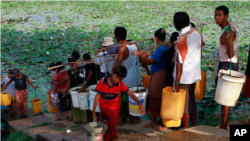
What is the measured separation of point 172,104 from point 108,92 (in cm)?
80

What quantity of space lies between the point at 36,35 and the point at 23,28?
1.82 metres

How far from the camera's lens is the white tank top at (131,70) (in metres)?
4.16

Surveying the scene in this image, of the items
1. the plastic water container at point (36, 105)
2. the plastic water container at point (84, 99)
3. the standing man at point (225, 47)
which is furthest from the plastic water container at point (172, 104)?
the plastic water container at point (36, 105)

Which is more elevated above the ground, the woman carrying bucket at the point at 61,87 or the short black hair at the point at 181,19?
the short black hair at the point at 181,19

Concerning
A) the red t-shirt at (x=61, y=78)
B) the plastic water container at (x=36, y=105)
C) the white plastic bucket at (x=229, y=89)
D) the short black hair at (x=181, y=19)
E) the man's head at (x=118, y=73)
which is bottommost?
the plastic water container at (x=36, y=105)

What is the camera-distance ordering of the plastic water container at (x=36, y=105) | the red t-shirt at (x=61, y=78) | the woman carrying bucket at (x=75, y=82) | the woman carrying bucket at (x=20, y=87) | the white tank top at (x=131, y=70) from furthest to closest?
the woman carrying bucket at (x=20, y=87)
the plastic water container at (x=36, y=105)
the red t-shirt at (x=61, y=78)
the woman carrying bucket at (x=75, y=82)
the white tank top at (x=131, y=70)

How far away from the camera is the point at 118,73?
10.8 feet

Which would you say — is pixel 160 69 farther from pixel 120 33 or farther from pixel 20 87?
pixel 20 87

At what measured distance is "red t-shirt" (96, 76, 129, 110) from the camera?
134 inches

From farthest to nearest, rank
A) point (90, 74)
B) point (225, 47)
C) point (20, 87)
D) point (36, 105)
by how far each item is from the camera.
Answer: point (20, 87) < point (36, 105) < point (90, 74) < point (225, 47)

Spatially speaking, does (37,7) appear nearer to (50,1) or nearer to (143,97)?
(50,1)

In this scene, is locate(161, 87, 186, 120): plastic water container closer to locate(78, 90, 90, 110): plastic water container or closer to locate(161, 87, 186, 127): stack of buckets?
locate(161, 87, 186, 127): stack of buckets

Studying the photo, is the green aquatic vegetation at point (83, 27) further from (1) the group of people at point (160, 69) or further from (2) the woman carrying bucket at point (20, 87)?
(1) the group of people at point (160, 69)

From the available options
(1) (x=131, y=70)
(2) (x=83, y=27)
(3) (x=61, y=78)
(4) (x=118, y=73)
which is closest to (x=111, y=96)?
(4) (x=118, y=73)
